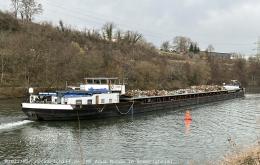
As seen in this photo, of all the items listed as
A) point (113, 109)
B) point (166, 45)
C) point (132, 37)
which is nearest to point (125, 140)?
point (113, 109)

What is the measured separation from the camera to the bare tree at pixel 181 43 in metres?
160

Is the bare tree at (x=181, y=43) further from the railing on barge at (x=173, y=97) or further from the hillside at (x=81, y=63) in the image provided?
the railing on barge at (x=173, y=97)

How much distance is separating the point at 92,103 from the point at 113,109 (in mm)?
2257

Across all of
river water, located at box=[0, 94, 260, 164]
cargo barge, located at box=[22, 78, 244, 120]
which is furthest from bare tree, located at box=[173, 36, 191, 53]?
river water, located at box=[0, 94, 260, 164]

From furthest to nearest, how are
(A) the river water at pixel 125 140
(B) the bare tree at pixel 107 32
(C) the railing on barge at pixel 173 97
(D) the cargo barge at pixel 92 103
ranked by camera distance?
1. (B) the bare tree at pixel 107 32
2. (C) the railing on barge at pixel 173 97
3. (D) the cargo barge at pixel 92 103
4. (A) the river water at pixel 125 140

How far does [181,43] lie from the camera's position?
160750mm

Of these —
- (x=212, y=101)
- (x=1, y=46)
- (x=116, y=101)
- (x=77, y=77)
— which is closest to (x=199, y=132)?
(x=116, y=101)

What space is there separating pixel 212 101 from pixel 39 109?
125ft

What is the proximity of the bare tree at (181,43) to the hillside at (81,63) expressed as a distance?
90.2 ft

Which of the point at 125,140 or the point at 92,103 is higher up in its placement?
the point at 92,103

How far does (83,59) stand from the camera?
260 ft

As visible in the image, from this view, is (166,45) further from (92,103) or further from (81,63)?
(92,103)

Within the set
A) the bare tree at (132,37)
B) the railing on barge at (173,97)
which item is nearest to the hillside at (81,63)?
the bare tree at (132,37)

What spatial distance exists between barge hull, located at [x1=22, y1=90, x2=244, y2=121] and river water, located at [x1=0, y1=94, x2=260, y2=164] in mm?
834
